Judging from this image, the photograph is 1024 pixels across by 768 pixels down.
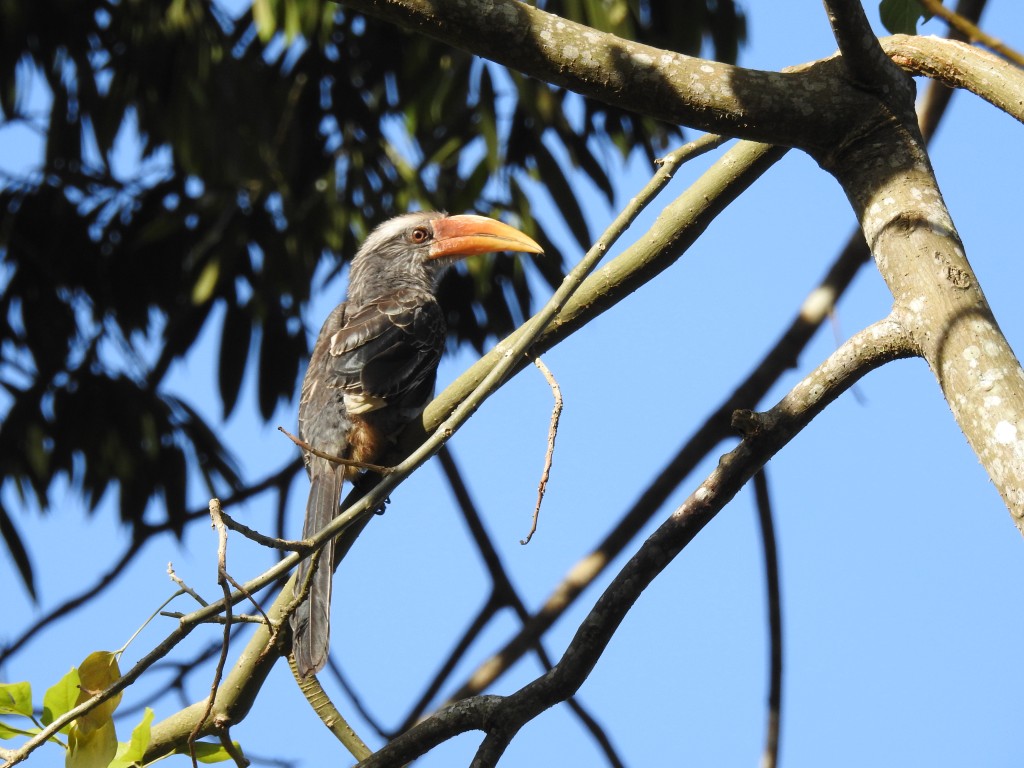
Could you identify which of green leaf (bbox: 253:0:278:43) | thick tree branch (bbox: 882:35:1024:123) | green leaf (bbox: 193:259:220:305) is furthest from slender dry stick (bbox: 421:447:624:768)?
thick tree branch (bbox: 882:35:1024:123)

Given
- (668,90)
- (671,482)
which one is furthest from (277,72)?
(668,90)

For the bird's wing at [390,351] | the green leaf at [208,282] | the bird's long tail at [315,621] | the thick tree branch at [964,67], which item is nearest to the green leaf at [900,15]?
the thick tree branch at [964,67]

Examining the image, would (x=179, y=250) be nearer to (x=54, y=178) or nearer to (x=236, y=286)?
(x=236, y=286)

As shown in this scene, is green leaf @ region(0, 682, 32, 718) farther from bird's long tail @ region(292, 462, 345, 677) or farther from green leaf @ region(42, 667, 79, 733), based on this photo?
bird's long tail @ region(292, 462, 345, 677)

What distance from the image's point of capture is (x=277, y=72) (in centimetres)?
571

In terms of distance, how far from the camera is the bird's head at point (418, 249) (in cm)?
481

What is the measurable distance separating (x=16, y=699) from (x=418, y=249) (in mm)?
3277

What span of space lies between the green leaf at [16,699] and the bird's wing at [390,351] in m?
2.06

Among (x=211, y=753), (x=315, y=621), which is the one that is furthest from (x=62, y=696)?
(x=315, y=621)

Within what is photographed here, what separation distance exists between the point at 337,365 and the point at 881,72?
2.38 meters

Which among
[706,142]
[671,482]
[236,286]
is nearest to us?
[706,142]

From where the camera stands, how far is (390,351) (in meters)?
4.08

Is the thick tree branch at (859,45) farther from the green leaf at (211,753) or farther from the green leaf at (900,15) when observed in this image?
the green leaf at (211,753)

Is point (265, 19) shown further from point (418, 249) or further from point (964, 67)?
point (964, 67)
